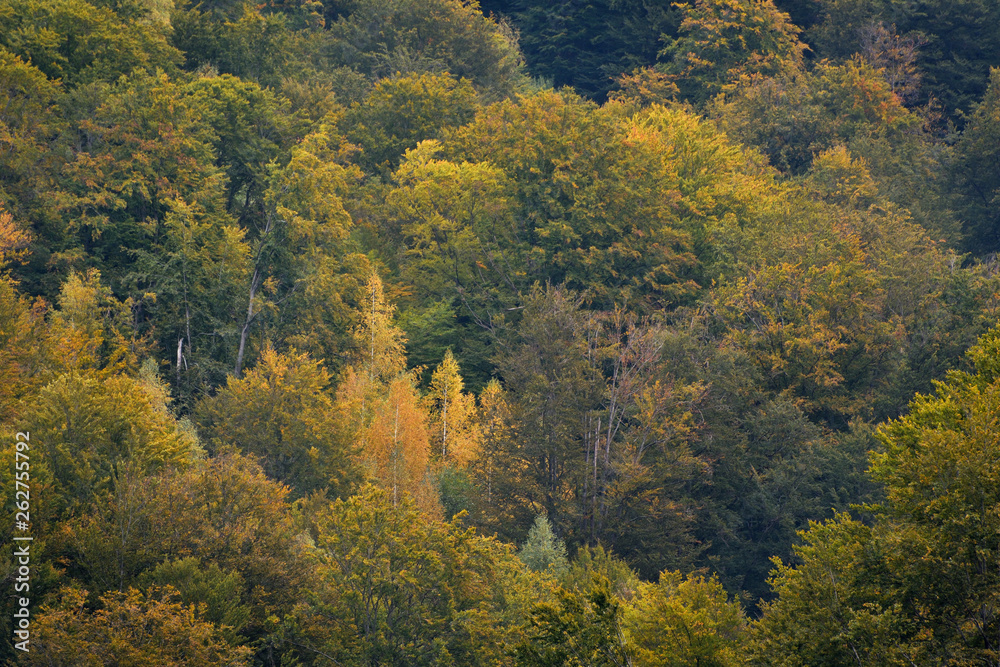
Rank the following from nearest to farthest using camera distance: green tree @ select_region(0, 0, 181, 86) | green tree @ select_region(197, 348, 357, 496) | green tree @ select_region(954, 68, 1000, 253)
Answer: green tree @ select_region(197, 348, 357, 496) → green tree @ select_region(0, 0, 181, 86) → green tree @ select_region(954, 68, 1000, 253)

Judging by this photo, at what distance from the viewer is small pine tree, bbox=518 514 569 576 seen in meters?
35.8

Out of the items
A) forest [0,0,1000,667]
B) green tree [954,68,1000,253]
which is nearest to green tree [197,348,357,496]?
forest [0,0,1000,667]

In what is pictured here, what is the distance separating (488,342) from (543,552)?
23.2 m

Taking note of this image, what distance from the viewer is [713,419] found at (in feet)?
145

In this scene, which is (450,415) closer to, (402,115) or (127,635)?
(402,115)

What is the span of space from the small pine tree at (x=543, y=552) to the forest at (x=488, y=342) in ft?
0.44

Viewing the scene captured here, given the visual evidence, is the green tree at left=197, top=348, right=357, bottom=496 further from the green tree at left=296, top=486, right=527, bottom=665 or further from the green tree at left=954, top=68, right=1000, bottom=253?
the green tree at left=954, top=68, right=1000, bottom=253

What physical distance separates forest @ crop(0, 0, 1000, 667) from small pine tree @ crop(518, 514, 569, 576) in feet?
0.44

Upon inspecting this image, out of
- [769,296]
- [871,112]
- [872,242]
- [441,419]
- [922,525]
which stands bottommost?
[441,419]

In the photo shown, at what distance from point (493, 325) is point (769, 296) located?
14902 mm

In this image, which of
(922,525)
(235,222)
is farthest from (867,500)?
(235,222)

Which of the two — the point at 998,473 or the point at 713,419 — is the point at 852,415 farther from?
the point at 998,473

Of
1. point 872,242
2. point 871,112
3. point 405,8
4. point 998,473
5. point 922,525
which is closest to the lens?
point 998,473

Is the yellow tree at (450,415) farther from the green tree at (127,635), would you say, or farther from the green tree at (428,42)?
the green tree at (428,42)
